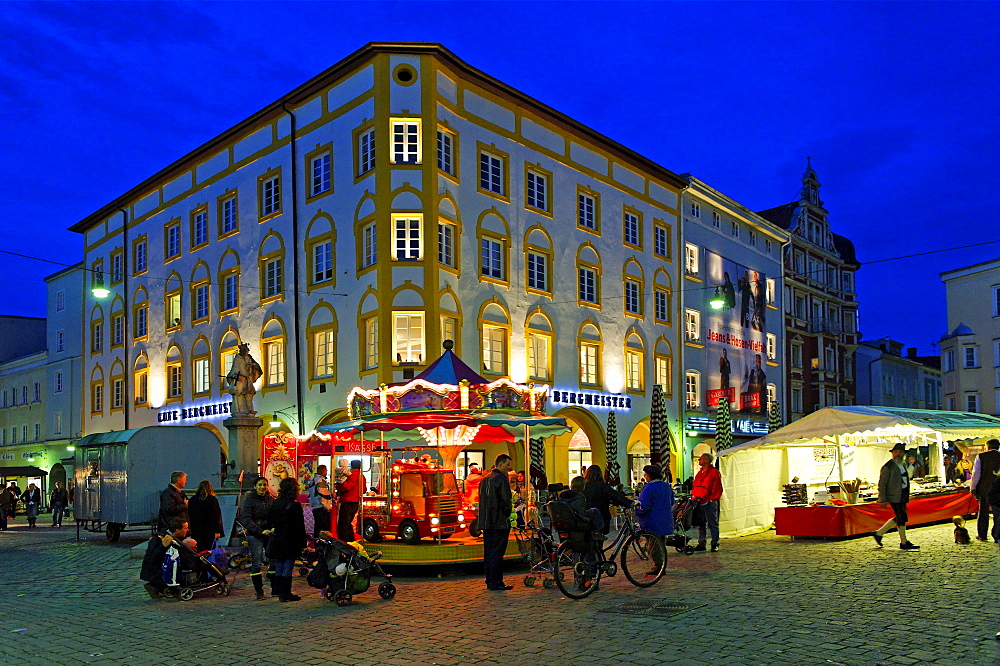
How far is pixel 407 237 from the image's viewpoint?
26609mm

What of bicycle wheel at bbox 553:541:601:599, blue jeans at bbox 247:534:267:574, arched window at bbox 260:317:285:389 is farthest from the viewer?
arched window at bbox 260:317:285:389

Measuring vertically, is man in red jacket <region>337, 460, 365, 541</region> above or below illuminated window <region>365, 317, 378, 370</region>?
below

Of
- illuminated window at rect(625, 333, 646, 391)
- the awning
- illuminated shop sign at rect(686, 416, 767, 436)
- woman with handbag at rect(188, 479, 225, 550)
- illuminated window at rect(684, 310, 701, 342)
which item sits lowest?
the awning

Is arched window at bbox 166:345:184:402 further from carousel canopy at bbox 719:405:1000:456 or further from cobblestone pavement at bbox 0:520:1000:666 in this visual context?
carousel canopy at bbox 719:405:1000:456

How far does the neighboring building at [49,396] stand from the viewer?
46.2m

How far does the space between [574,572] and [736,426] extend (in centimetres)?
3231

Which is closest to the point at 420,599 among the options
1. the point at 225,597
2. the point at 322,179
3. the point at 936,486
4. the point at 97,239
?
the point at 225,597

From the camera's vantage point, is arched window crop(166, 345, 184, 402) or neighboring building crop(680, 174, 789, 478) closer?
arched window crop(166, 345, 184, 402)

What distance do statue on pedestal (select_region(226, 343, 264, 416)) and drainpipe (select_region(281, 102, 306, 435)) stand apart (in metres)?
6.54

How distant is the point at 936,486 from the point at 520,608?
16.0 metres

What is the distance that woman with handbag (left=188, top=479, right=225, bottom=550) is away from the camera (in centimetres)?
1445

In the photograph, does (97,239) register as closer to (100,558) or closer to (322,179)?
(322,179)

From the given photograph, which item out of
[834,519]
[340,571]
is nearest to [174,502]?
[340,571]

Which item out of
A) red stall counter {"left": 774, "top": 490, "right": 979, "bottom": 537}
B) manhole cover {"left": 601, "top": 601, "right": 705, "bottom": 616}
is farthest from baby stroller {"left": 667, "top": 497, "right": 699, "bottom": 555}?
manhole cover {"left": 601, "top": 601, "right": 705, "bottom": 616}
